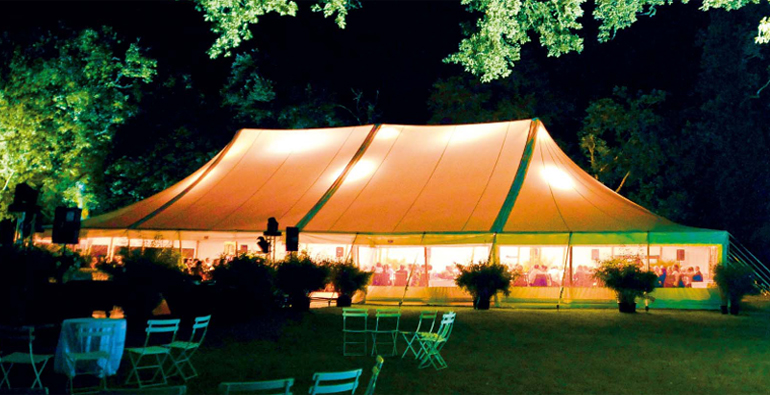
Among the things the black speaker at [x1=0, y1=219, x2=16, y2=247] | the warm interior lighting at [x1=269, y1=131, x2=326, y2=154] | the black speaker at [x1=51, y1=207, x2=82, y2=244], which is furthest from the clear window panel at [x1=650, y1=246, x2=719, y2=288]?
the black speaker at [x1=0, y1=219, x2=16, y2=247]

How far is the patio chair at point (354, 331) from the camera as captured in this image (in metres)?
7.19

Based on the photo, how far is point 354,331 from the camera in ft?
23.1

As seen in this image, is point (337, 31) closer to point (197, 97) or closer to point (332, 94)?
point (332, 94)

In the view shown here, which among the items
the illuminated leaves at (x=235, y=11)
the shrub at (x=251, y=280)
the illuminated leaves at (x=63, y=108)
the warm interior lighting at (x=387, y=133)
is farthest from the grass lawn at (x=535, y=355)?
the illuminated leaves at (x=63, y=108)

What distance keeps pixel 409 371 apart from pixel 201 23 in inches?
744

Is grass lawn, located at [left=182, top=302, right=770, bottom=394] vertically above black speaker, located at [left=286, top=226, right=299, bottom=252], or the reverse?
black speaker, located at [left=286, top=226, right=299, bottom=252]

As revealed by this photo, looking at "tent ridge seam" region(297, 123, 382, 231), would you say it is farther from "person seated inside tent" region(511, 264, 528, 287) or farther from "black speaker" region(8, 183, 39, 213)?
"black speaker" region(8, 183, 39, 213)

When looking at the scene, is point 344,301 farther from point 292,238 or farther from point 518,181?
point 518,181

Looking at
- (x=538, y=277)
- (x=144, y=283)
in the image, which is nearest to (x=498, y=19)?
(x=144, y=283)

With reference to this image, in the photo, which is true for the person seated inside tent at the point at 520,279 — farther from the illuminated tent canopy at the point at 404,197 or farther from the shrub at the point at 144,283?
the shrub at the point at 144,283

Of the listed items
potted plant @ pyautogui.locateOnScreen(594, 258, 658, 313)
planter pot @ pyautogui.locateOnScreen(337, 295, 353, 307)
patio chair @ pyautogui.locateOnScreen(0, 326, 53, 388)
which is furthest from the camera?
planter pot @ pyautogui.locateOnScreen(337, 295, 353, 307)

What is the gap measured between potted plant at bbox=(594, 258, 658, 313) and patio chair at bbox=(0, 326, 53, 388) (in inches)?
327

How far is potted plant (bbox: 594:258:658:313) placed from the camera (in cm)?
1116

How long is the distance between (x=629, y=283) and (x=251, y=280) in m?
5.70
